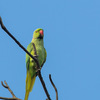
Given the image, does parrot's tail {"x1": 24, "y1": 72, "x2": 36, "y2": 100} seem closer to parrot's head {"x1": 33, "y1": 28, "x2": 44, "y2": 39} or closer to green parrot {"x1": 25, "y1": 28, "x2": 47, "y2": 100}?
green parrot {"x1": 25, "y1": 28, "x2": 47, "y2": 100}

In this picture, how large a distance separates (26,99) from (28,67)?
1412 mm

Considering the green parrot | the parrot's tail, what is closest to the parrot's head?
the green parrot

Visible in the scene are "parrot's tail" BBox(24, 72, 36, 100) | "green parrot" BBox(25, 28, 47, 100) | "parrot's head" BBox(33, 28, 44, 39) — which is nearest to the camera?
"parrot's tail" BBox(24, 72, 36, 100)

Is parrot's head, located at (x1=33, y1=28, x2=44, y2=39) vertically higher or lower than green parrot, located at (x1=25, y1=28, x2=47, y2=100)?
higher

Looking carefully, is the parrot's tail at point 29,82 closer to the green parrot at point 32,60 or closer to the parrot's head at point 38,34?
the green parrot at point 32,60

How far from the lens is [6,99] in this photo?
1.92 metres

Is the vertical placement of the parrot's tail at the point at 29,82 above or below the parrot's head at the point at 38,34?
below

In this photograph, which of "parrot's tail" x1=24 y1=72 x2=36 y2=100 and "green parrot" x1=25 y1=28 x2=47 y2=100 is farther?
"green parrot" x1=25 y1=28 x2=47 y2=100

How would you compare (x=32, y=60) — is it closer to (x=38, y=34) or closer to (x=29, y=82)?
(x=29, y=82)

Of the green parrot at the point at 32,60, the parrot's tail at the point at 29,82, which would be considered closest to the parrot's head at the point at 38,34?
the green parrot at the point at 32,60

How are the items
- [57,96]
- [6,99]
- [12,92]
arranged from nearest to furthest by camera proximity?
[6,99]
[57,96]
[12,92]

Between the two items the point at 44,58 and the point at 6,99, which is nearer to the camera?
the point at 6,99

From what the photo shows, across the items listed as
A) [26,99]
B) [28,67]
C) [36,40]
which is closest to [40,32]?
[36,40]

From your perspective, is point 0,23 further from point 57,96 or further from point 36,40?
point 36,40
